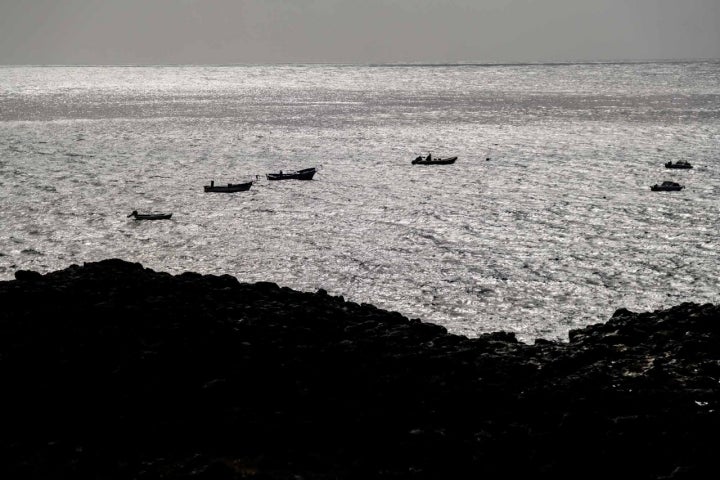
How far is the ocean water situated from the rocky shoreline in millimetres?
10487

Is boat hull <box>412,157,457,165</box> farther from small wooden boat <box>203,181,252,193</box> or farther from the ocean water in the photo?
small wooden boat <box>203,181,252,193</box>

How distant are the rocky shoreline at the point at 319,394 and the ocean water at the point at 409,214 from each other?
10487 mm

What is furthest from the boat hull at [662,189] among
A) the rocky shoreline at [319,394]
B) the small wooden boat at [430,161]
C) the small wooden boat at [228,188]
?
the rocky shoreline at [319,394]

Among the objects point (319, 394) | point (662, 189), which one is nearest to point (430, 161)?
point (662, 189)

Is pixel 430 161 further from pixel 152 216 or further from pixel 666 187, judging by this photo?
pixel 152 216

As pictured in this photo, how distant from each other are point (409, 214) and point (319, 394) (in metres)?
36.4

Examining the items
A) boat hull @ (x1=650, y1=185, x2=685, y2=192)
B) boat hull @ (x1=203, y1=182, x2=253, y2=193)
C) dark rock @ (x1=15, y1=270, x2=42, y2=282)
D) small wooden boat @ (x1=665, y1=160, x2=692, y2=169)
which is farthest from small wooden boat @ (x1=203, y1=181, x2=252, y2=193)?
dark rock @ (x1=15, y1=270, x2=42, y2=282)

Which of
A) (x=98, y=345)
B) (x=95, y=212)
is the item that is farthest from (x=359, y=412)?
(x=95, y=212)

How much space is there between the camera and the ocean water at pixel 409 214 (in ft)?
119

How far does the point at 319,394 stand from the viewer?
56.7 feet

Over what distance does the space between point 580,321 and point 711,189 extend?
34876 mm

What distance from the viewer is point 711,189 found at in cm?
6125

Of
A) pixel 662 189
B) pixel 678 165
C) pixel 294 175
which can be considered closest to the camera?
pixel 662 189

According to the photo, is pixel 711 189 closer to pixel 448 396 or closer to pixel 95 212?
pixel 95 212
